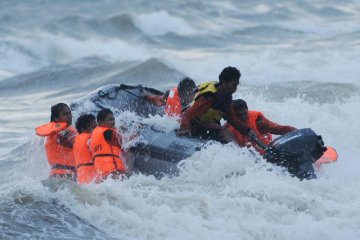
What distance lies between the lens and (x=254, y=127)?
9.19 m

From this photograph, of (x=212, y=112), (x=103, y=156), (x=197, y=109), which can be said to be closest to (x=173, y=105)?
(x=212, y=112)

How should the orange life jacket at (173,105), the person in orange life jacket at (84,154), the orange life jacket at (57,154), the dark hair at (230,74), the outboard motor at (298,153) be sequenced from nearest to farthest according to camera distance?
the outboard motor at (298,153) < the dark hair at (230,74) < the person in orange life jacket at (84,154) < the orange life jacket at (57,154) < the orange life jacket at (173,105)

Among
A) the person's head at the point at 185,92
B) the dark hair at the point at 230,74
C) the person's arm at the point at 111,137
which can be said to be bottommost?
the person's arm at the point at 111,137

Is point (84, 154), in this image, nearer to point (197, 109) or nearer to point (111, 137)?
point (111, 137)

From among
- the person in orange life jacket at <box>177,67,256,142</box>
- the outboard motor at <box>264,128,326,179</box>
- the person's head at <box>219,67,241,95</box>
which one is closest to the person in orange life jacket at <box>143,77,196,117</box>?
the person in orange life jacket at <box>177,67,256,142</box>

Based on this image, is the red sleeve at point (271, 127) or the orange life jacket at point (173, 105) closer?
the red sleeve at point (271, 127)

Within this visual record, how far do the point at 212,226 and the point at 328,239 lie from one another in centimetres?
92

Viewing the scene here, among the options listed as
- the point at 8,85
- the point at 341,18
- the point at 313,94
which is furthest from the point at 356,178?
the point at 341,18

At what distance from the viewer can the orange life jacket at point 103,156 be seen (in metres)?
8.37

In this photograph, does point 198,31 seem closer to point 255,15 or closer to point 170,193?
point 255,15

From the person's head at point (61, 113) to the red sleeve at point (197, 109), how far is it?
4.16 feet

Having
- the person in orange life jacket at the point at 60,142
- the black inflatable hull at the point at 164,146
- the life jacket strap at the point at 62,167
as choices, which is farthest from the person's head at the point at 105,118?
the life jacket strap at the point at 62,167

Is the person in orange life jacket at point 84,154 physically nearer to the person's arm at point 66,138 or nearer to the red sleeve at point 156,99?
the person's arm at point 66,138

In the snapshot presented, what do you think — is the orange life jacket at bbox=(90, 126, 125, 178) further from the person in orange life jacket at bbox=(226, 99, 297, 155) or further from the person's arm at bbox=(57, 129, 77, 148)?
the person in orange life jacket at bbox=(226, 99, 297, 155)
